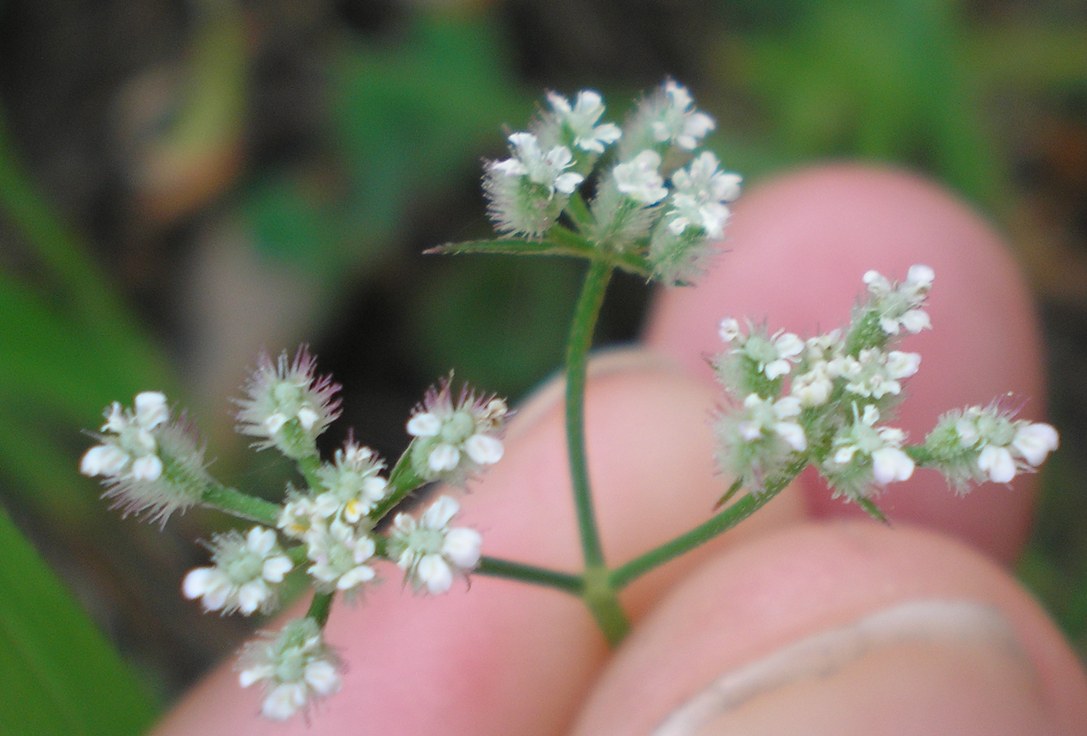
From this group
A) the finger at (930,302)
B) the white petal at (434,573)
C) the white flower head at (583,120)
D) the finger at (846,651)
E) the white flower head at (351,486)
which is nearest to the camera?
the white petal at (434,573)

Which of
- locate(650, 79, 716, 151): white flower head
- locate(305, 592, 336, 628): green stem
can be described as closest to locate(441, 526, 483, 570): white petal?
locate(305, 592, 336, 628): green stem

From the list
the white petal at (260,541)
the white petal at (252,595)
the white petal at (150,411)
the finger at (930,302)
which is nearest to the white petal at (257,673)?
the white petal at (252,595)

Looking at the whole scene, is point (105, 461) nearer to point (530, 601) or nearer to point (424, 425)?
point (424, 425)

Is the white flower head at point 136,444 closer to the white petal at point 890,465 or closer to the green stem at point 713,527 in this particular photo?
the green stem at point 713,527

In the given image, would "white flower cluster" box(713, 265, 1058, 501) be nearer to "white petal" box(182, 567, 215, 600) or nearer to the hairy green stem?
the hairy green stem

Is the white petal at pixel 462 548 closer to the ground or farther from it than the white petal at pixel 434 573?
farther from it
